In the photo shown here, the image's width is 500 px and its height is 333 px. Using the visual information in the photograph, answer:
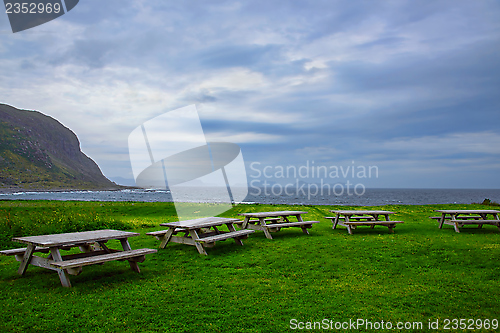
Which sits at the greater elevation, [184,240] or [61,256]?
[61,256]

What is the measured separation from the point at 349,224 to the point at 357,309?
741cm

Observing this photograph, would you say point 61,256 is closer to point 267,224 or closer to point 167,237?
point 167,237

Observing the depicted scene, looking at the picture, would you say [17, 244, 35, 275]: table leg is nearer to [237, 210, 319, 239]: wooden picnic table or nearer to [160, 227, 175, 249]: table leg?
[160, 227, 175, 249]: table leg

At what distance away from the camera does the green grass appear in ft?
14.8

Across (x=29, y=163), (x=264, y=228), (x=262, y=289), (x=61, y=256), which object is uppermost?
(x=29, y=163)

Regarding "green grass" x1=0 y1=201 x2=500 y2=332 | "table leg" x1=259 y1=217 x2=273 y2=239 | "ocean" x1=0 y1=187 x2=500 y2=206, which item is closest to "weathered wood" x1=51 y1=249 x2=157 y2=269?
"green grass" x1=0 y1=201 x2=500 y2=332

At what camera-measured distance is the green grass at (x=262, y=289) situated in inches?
178

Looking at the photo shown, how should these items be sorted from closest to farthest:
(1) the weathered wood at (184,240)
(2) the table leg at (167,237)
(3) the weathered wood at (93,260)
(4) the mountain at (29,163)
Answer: (3) the weathered wood at (93,260), (1) the weathered wood at (184,240), (2) the table leg at (167,237), (4) the mountain at (29,163)

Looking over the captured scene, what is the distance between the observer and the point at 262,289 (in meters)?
5.78

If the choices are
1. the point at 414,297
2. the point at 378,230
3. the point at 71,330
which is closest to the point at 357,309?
the point at 414,297

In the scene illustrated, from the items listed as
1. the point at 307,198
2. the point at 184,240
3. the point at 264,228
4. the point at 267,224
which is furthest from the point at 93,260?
the point at 307,198

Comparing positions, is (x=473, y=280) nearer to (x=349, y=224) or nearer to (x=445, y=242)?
(x=445, y=242)

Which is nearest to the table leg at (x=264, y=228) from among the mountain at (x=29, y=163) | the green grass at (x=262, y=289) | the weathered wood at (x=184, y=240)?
the green grass at (x=262, y=289)

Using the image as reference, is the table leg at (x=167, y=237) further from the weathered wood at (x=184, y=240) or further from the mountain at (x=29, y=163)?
the mountain at (x=29, y=163)
